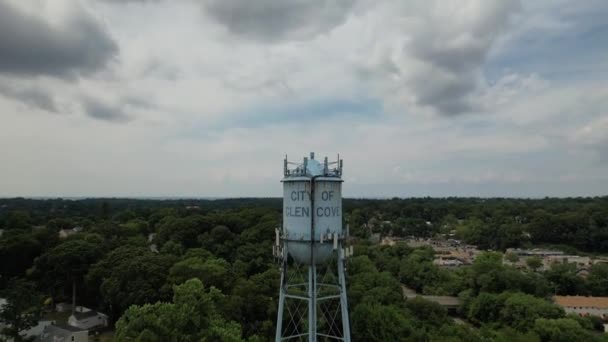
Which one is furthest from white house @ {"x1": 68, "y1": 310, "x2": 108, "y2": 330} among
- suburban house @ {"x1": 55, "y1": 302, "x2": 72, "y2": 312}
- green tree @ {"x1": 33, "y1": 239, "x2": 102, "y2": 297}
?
suburban house @ {"x1": 55, "y1": 302, "x2": 72, "y2": 312}

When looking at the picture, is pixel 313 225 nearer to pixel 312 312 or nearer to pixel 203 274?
pixel 312 312

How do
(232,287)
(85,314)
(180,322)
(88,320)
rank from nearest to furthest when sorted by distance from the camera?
(180,322) < (232,287) < (88,320) < (85,314)

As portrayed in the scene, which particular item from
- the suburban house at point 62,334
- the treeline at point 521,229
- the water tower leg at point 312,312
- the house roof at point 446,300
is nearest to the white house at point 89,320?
the suburban house at point 62,334

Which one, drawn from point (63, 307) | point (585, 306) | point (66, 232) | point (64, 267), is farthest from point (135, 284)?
point (66, 232)

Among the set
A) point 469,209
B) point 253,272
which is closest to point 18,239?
point 253,272

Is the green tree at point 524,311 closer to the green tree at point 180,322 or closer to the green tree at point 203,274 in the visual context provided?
the green tree at point 203,274

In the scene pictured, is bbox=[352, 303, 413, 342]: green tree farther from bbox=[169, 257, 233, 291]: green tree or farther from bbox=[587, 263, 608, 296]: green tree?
bbox=[587, 263, 608, 296]: green tree
